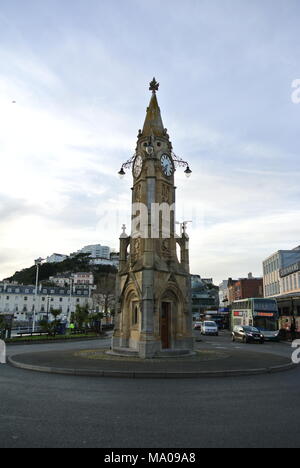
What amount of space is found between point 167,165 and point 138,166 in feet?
6.46

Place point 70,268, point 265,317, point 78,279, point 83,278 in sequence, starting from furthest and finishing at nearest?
1. point 70,268
2. point 83,278
3. point 78,279
4. point 265,317

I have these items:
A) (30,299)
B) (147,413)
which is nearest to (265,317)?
(147,413)

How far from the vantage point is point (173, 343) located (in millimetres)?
20938

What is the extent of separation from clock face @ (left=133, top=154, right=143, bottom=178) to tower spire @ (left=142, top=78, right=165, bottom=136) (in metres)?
1.74

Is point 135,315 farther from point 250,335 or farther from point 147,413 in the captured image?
point 250,335

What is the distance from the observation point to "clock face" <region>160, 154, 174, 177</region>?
75.8ft

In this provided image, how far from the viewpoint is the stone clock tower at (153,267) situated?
19547 millimetres

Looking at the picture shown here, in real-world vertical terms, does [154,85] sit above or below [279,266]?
above

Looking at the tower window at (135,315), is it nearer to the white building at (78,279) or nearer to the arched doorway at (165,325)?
the arched doorway at (165,325)

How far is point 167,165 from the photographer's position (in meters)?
23.5

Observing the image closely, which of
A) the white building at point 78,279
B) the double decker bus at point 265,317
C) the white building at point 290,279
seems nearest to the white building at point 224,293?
the white building at point 78,279

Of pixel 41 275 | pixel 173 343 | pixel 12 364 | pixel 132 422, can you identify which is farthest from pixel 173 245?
pixel 41 275

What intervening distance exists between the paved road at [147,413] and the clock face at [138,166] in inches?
572

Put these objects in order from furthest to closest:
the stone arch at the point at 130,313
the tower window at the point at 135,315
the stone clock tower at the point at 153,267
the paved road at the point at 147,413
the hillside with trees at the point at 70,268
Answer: the hillside with trees at the point at 70,268 < the tower window at the point at 135,315 < the stone arch at the point at 130,313 < the stone clock tower at the point at 153,267 < the paved road at the point at 147,413
